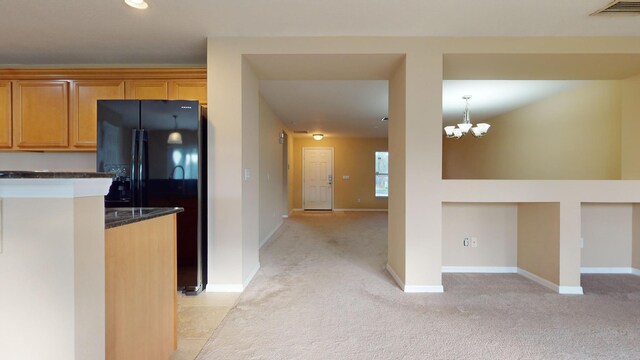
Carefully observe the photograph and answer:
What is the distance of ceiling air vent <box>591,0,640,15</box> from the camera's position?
2.15 metres

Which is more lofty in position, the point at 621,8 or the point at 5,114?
the point at 621,8

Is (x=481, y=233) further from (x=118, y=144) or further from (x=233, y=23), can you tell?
(x=118, y=144)

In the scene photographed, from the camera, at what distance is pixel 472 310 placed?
2320mm

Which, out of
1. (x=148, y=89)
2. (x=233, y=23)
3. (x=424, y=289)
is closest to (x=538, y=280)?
(x=424, y=289)

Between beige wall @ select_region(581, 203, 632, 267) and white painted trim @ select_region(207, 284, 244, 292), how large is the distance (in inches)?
150

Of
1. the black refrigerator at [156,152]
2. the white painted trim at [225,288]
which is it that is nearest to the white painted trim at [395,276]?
the white painted trim at [225,288]

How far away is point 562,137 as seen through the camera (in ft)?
14.7

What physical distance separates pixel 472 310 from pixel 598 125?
3.39 m

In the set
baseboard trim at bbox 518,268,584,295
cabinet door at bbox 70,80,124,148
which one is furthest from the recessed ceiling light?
baseboard trim at bbox 518,268,584,295

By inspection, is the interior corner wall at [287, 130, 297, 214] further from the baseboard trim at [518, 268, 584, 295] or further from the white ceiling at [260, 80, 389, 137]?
the baseboard trim at [518, 268, 584, 295]

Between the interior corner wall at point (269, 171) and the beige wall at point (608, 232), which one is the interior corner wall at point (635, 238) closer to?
the beige wall at point (608, 232)

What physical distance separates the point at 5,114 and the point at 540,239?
18.5 ft

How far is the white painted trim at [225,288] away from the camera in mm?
2713

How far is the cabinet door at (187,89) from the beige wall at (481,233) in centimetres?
291
